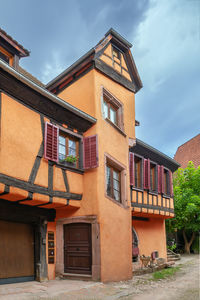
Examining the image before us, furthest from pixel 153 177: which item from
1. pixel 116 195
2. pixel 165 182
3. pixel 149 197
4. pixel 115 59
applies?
pixel 115 59

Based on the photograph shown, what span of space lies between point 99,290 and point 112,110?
622cm

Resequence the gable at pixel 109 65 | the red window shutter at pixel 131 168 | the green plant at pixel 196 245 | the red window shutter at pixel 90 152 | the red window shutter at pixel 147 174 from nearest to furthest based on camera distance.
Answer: the red window shutter at pixel 90 152, the gable at pixel 109 65, the red window shutter at pixel 131 168, the red window shutter at pixel 147 174, the green plant at pixel 196 245

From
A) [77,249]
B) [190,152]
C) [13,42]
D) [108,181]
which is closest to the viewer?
[13,42]

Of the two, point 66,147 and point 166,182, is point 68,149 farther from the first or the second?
point 166,182

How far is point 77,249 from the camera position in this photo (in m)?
9.41

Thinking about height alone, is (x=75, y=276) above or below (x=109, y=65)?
below

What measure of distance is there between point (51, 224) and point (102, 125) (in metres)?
3.51

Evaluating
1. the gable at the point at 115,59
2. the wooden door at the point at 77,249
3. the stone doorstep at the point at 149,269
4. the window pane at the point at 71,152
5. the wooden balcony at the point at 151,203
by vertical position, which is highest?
the gable at the point at 115,59

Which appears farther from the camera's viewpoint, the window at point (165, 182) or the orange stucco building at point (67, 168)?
the window at point (165, 182)

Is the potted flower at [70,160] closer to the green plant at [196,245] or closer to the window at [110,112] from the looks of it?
the window at [110,112]

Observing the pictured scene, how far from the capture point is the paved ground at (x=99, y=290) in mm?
7273

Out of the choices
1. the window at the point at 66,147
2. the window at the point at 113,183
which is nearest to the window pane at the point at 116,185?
the window at the point at 113,183

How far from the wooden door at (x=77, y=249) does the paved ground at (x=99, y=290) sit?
1.54 feet

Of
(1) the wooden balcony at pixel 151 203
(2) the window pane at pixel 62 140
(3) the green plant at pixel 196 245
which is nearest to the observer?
(2) the window pane at pixel 62 140
